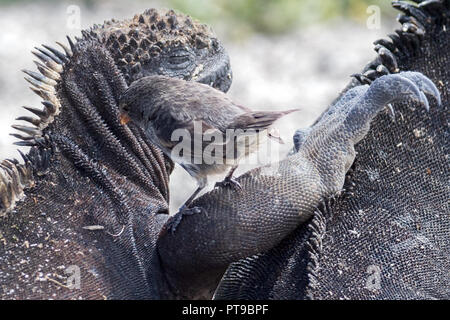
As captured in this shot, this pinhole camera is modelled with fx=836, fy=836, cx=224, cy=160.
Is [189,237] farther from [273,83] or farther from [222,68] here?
[273,83]

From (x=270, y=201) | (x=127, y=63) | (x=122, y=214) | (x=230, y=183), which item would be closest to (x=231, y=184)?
(x=230, y=183)

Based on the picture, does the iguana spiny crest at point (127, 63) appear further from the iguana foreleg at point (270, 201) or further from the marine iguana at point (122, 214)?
the iguana foreleg at point (270, 201)

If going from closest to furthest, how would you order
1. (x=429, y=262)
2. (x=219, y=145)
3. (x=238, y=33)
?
(x=219, y=145)
(x=429, y=262)
(x=238, y=33)

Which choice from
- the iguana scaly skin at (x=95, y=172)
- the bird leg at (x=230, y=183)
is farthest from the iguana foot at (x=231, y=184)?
the iguana scaly skin at (x=95, y=172)

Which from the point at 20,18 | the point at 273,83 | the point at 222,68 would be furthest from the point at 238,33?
the point at 222,68

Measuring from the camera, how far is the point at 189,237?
2963mm

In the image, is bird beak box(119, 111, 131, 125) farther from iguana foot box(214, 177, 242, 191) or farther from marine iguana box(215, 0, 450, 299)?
marine iguana box(215, 0, 450, 299)

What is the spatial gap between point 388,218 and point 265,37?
564 centimetres

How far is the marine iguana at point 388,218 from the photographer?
2994 mm

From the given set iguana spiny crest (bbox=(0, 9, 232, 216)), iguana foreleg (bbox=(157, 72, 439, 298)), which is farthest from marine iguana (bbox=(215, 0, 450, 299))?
iguana spiny crest (bbox=(0, 9, 232, 216))

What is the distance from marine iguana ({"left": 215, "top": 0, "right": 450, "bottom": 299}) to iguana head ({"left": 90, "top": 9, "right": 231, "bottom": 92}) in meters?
0.54

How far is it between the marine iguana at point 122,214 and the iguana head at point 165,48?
84 mm

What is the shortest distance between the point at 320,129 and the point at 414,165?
43cm

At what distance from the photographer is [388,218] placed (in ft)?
10.5
